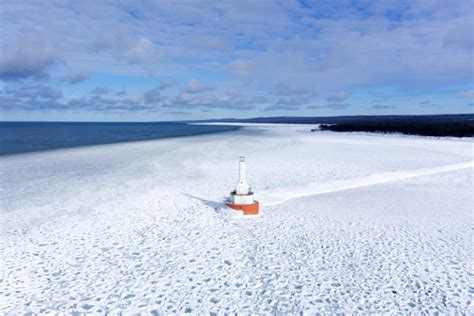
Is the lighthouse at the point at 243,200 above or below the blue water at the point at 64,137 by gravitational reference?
above

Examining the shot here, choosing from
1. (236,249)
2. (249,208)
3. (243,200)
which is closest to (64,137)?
(243,200)

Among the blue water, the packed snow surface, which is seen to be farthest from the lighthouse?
the blue water

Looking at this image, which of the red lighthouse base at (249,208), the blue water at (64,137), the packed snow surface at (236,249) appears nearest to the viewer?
the packed snow surface at (236,249)

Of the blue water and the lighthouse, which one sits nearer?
the lighthouse

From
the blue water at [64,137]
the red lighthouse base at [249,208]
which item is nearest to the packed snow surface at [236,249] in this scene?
the red lighthouse base at [249,208]

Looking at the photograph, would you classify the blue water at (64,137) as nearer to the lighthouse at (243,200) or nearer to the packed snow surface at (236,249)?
the packed snow surface at (236,249)

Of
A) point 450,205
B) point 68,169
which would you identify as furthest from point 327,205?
point 68,169

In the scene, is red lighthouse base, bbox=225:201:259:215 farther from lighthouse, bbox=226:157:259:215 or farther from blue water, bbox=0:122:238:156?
blue water, bbox=0:122:238:156

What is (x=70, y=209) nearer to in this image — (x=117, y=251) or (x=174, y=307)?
(x=117, y=251)

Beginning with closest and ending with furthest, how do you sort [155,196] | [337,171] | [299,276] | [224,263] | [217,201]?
1. [299,276]
2. [224,263]
3. [217,201]
4. [155,196]
5. [337,171]
